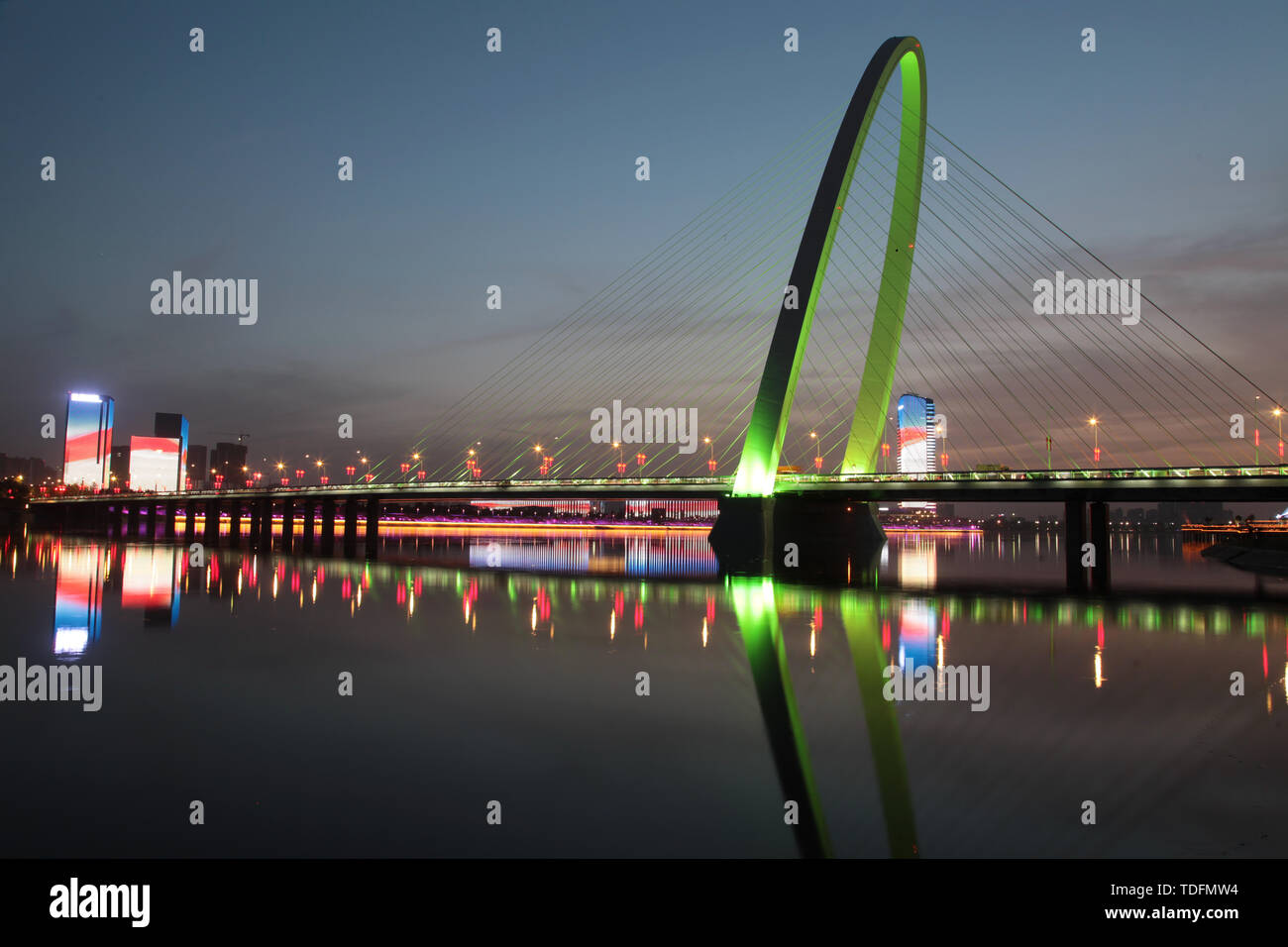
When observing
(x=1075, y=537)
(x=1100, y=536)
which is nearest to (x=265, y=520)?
(x=1075, y=537)

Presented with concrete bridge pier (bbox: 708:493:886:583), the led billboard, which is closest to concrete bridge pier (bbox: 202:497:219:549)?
concrete bridge pier (bbox: 708:493:886:583)

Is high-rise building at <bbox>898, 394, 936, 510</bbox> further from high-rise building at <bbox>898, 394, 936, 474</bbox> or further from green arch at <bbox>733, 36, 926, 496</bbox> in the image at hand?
green arch at <bbox>733, 36, 926, 496</bbox>


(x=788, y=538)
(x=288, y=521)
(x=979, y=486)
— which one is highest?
(x=979, y=486)

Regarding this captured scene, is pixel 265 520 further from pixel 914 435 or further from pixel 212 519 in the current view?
pixel 914 435

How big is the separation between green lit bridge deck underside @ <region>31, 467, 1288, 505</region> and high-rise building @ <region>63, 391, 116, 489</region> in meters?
126

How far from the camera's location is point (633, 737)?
30.7 feet

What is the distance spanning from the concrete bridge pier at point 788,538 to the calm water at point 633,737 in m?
18.5

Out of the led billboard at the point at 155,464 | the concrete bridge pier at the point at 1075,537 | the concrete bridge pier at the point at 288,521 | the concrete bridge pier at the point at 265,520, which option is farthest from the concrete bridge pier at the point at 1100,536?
the led billboard at the point at 155,464

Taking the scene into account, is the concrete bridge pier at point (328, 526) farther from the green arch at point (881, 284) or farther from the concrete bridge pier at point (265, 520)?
the green arch at point (881, 284)

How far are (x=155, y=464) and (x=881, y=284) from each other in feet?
475

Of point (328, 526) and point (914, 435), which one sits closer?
point (328, 526)

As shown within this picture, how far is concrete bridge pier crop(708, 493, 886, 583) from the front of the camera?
40.2 meters
